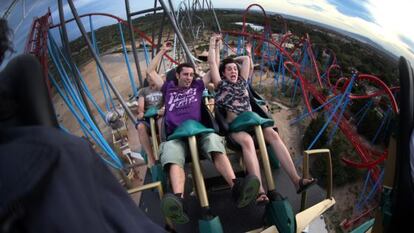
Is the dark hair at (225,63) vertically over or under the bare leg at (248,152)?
over

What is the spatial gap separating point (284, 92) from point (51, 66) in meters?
4.23

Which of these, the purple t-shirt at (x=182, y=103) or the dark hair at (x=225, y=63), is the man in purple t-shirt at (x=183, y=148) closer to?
the purple t-shirt at (x=182, y=103)

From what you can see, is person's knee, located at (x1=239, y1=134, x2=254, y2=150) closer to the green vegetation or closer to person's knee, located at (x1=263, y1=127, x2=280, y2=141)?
person's knee, located at (x1=263, y1=127, x2=280, y2=141)

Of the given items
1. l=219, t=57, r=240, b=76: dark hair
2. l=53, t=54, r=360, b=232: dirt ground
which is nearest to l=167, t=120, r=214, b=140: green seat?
l=219, t=57, r=240, b=76: dark hair

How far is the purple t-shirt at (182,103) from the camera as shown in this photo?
1.51 meters

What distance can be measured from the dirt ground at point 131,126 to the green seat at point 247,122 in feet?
5.13

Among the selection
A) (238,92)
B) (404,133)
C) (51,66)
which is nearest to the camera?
(404,133)

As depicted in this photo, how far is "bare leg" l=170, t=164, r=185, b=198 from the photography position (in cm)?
120

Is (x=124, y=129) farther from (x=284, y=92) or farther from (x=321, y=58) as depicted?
(x=321, y=58)

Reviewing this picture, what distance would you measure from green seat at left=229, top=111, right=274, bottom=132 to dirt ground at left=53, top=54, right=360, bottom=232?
1.56 m

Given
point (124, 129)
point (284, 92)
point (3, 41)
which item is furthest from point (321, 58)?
point (3, 41)

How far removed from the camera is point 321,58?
486 cm

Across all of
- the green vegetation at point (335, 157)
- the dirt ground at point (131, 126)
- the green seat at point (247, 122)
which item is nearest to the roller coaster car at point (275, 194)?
the green seat at point (247, 122)

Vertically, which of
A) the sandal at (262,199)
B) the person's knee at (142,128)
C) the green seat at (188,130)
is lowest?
the person's knee at (142,128)
